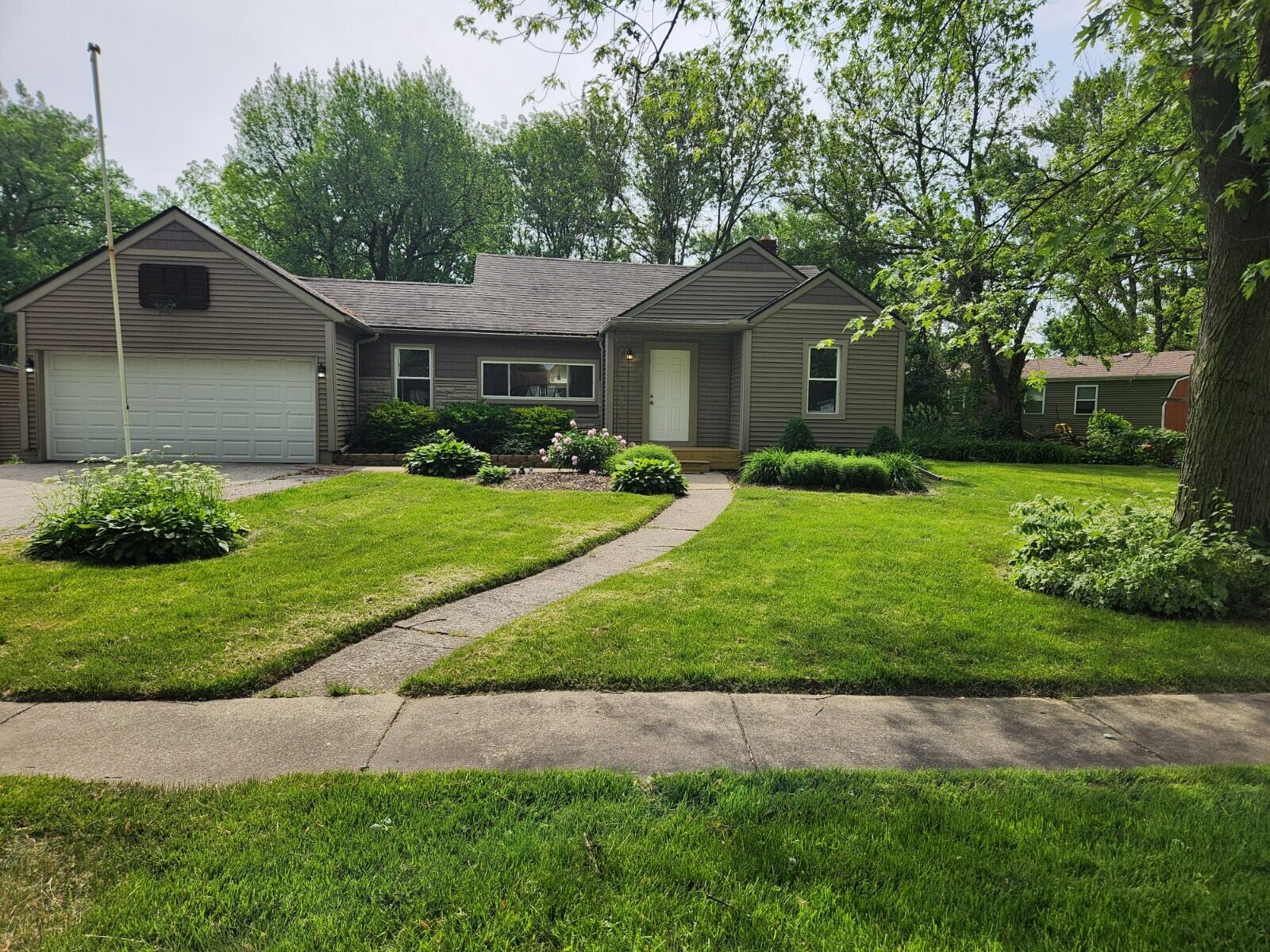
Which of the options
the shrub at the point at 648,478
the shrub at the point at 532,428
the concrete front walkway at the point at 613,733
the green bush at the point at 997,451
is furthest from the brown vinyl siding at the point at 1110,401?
the concrete front walkway at the point at 613,733

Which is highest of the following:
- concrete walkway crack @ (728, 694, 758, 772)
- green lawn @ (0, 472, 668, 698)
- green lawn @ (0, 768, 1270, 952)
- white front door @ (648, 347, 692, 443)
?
white front door @ (648, 347, 692, 443)

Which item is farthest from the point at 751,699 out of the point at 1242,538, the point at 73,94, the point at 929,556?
the point at 73,94

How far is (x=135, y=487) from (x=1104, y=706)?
8491 mm

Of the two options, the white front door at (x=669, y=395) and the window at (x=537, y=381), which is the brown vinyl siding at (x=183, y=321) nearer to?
the window at (x=537, y=381)

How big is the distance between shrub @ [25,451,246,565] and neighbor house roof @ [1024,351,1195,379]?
2539cm

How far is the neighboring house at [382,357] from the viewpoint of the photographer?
46.2 feet

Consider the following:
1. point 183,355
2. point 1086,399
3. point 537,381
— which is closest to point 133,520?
point 183,355

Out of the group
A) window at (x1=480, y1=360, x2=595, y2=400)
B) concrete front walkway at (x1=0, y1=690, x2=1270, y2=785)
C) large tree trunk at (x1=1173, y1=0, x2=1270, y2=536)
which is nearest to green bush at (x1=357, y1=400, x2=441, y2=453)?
window at (x1=480, y1=360, x2=595, y2=400)

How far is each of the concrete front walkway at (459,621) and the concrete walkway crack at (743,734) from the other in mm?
1886

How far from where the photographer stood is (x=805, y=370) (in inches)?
590

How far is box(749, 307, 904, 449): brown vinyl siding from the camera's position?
14.9 m

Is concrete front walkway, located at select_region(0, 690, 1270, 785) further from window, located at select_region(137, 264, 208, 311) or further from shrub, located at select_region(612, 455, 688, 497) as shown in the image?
window, located at select_region(137, 264, 208, 311)

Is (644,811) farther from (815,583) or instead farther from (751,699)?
(815,583)

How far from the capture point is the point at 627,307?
1812 cm
